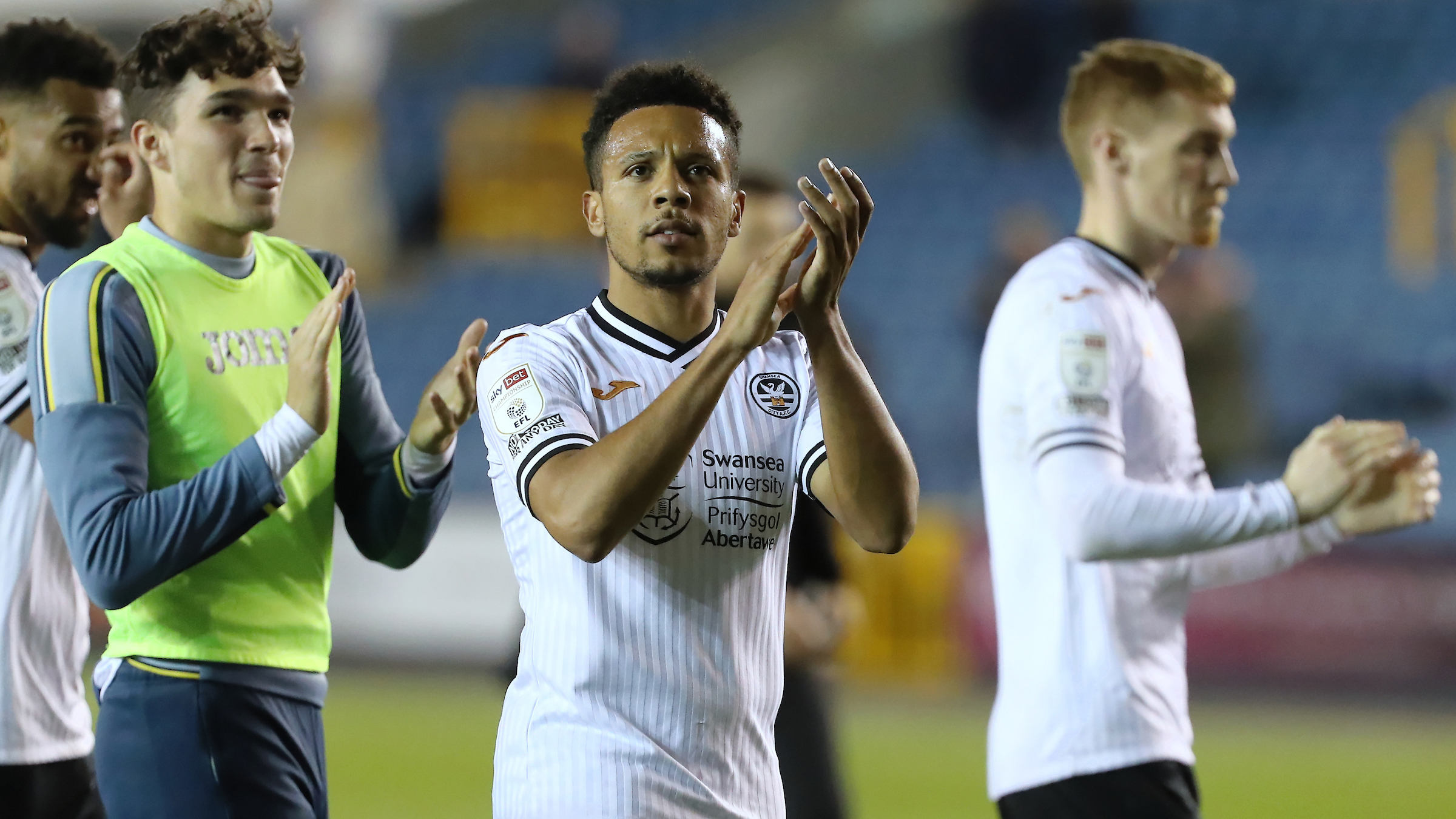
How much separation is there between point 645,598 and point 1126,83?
6.69 feet

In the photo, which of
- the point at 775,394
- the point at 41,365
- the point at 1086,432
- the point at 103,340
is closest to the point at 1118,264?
the point at 1086,432

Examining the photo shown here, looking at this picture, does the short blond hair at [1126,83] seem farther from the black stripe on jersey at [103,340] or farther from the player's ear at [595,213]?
the black stripe on jersey at [103,340]

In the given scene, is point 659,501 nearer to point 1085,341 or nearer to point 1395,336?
point 1085,341

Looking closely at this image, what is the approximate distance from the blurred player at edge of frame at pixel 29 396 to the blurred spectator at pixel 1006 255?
988cm

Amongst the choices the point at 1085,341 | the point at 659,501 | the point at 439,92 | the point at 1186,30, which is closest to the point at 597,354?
the point at 659,501

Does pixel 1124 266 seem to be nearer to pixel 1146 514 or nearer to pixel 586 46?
pixel 1146 514

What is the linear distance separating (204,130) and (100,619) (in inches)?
385

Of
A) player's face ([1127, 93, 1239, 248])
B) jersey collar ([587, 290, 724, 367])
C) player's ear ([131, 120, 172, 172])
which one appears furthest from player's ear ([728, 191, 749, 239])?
player's face ([1127, 93, 1239, 248])

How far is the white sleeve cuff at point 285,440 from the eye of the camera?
2906 mm

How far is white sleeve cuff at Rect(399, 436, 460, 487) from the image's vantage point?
3.30 meters

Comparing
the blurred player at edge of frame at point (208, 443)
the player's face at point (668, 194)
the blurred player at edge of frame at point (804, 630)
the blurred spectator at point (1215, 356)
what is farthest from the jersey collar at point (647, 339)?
the blurred spectator at point (1215, 356)

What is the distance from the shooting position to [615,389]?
271cm

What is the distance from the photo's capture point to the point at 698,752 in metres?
2.60

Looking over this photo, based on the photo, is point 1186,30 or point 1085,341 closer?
point 1085,341
